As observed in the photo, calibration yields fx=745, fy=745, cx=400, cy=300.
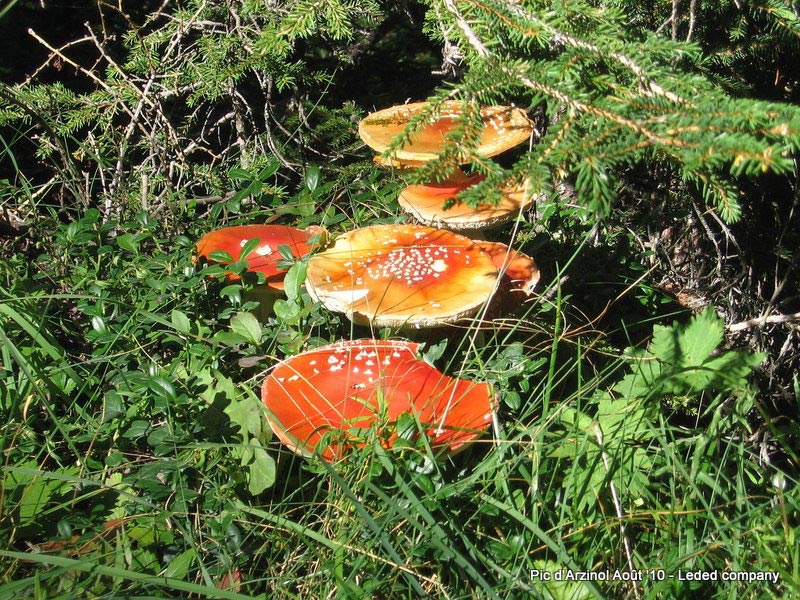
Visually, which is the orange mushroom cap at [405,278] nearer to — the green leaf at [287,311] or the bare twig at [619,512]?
the green leaf at [287,311]

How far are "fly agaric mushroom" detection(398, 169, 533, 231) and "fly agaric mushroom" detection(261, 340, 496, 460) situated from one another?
550 mm

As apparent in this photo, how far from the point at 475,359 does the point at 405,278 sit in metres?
0.32

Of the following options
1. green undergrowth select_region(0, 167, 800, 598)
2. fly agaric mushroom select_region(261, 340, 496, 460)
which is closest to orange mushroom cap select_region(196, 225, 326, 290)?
green undergrowth select_region(0, 167, 800, 598)

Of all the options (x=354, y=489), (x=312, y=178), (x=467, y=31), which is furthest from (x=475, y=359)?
(x=312, y=178)

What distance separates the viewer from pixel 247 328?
2.33m

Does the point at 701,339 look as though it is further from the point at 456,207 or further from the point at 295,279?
the point at 295,279

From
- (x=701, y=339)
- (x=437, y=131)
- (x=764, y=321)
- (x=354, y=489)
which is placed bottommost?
(x=764, y=321)

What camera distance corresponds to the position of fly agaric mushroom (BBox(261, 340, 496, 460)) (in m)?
1.83

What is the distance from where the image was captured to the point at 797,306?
298 cm

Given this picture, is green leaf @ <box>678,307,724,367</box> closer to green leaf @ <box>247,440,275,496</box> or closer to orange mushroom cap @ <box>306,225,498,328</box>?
orange mushroom cap @ <box>306,225,498,328</box>

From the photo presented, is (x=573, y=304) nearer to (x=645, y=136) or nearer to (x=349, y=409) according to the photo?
(x=349, y=409)

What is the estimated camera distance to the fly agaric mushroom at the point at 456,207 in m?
2.43

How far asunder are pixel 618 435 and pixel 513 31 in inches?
41.3

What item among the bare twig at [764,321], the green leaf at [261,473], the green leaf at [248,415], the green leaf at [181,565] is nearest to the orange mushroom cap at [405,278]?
the green leaf at [248,415]
